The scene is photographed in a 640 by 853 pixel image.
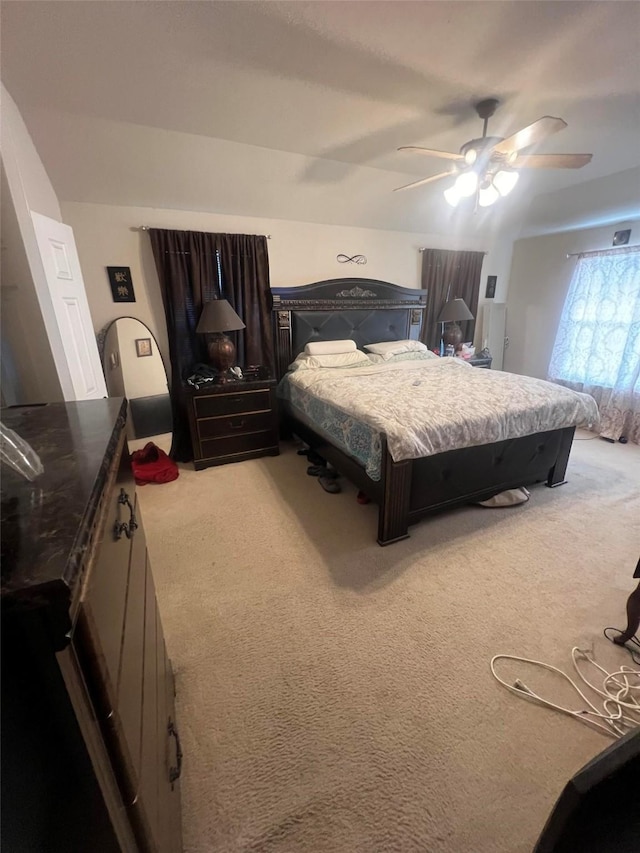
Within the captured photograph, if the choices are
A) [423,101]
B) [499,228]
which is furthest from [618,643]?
[499,228]

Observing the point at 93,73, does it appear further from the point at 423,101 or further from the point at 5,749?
the point at 5,749

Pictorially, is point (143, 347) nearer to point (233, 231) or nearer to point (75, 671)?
point (233, 231)

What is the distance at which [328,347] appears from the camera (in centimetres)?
354

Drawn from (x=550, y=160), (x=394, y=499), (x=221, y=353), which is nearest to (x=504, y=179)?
(x=550, y=160)

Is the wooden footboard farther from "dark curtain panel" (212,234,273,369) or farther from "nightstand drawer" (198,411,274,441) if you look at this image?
"dark curtain panel" (212,234,273,369)

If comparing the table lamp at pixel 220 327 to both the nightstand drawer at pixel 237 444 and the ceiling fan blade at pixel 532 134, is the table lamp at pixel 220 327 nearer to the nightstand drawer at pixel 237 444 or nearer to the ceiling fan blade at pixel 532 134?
the nightstand drawer at pixel 237 444

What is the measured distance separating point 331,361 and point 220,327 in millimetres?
1080

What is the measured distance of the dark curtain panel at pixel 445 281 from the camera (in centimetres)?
418

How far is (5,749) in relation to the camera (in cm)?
38

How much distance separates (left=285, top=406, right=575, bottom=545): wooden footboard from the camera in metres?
2.04

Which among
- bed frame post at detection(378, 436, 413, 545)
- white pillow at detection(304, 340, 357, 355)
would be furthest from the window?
bed frame post at detection(378, 436, 413, 545)

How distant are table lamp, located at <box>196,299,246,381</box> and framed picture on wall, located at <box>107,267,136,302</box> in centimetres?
64

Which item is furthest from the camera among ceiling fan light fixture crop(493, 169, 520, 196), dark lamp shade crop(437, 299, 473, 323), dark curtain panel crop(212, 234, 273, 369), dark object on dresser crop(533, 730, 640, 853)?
dark lamp shade crop(437, 299, 473, 323)

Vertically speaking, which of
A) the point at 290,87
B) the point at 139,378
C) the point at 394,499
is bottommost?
the point at 394,499
